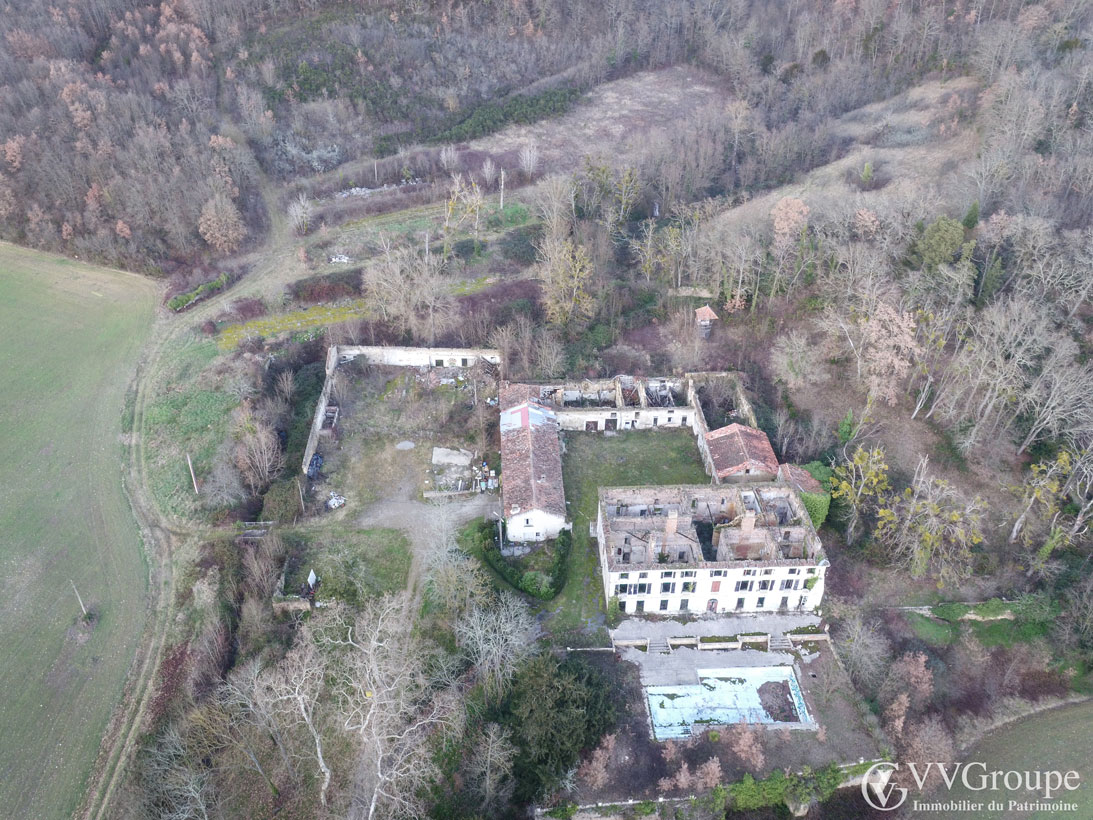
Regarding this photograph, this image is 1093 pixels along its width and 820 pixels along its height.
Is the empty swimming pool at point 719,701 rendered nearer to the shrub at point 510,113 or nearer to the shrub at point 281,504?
the shrub at point 281,504

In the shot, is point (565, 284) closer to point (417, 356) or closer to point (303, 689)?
point (417, 356)

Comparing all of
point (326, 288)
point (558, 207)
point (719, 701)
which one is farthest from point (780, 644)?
point (326, 288)

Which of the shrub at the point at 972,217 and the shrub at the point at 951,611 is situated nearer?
the shrub at the point at 951,611

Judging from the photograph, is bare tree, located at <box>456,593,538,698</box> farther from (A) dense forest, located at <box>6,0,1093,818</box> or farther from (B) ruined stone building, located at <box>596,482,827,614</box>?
(B) ruined stone building, located at <box>596,482,827,614</box>

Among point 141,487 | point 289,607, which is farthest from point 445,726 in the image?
point 141,487

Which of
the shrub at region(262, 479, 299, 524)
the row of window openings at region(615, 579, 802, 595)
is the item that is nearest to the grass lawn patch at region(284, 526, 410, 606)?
the shrub at region(262, 479, 299, 524)

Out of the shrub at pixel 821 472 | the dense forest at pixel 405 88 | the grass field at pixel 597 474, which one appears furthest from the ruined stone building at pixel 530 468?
the dense forest at pixel 405 88
